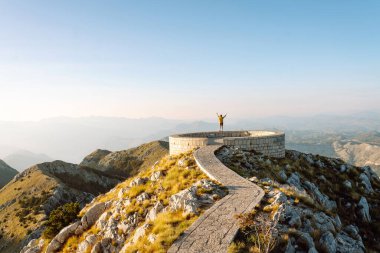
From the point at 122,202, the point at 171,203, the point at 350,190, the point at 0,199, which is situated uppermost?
the point at 171,203

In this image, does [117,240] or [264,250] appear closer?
[264,250]

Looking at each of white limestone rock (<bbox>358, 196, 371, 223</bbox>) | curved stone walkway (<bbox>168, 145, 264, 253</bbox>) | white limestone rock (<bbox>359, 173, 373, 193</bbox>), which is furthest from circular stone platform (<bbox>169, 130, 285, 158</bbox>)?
curved stone walkway (<bbox>168, 145, 264, 253</bbox>)

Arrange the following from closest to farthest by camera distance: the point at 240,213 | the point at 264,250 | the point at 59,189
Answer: the point at 264,250
the point at 240,213
the point at 59,189

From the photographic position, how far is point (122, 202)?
76.5 feet

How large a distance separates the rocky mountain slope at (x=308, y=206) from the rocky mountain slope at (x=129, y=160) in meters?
103

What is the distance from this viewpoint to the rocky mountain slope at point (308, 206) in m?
13.3

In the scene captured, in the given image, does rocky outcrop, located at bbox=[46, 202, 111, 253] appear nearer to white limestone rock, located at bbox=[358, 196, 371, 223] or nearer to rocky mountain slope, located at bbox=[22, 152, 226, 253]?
rocky mountain slope, located at bbox=[22, 152, 226, 253]

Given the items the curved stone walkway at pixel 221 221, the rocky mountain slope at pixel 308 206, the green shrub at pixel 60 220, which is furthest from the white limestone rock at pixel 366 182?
the green shrub at pixel 60 220

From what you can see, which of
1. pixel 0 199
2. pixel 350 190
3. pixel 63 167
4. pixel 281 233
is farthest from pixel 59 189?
pixel 281 233

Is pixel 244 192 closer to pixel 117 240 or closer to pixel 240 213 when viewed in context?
pixel 240 213

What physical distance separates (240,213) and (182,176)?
375 inches

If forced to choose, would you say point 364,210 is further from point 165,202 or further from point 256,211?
point 165,202

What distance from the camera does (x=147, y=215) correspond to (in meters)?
19.1

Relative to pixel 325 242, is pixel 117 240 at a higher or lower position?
lower
